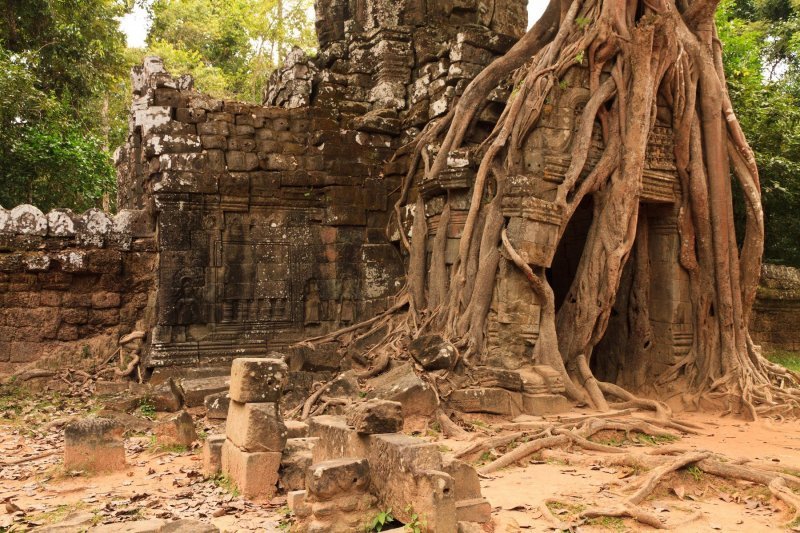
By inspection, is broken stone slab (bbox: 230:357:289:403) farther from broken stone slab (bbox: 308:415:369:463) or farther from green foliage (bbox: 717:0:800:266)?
green foliage (bbox: 717:0:800:266)

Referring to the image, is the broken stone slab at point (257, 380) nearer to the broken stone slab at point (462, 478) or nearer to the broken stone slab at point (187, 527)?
the broken stone slab at point (187, 527)

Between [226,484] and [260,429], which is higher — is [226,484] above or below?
below

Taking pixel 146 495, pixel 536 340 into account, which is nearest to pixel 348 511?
pixel 146 495

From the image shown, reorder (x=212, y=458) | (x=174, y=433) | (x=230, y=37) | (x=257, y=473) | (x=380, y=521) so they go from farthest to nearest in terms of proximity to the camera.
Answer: (x=230, y=37) → (x=174, y=433) → (x=212, y=458) → (x=257, y=473) → (x=380, y=521)

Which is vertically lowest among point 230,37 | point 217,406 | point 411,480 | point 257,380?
point 217,406

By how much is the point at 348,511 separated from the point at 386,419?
1.90 ft

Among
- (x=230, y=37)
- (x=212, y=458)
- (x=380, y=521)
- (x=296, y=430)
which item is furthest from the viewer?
(x=230, y=37)

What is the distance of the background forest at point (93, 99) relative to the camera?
470 inches

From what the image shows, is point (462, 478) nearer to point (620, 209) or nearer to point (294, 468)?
point (294, 468)

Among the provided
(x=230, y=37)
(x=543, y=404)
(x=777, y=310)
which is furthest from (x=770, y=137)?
(x=230, y=37)

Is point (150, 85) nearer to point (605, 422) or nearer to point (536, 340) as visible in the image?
point (536, 340)

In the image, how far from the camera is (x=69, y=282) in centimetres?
865

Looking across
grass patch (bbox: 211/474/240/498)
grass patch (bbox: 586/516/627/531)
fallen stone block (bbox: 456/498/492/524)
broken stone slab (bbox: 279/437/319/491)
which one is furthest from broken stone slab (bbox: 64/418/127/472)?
grass patch (bbox: 586/516/627/531)

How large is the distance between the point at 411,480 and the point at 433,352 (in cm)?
331
